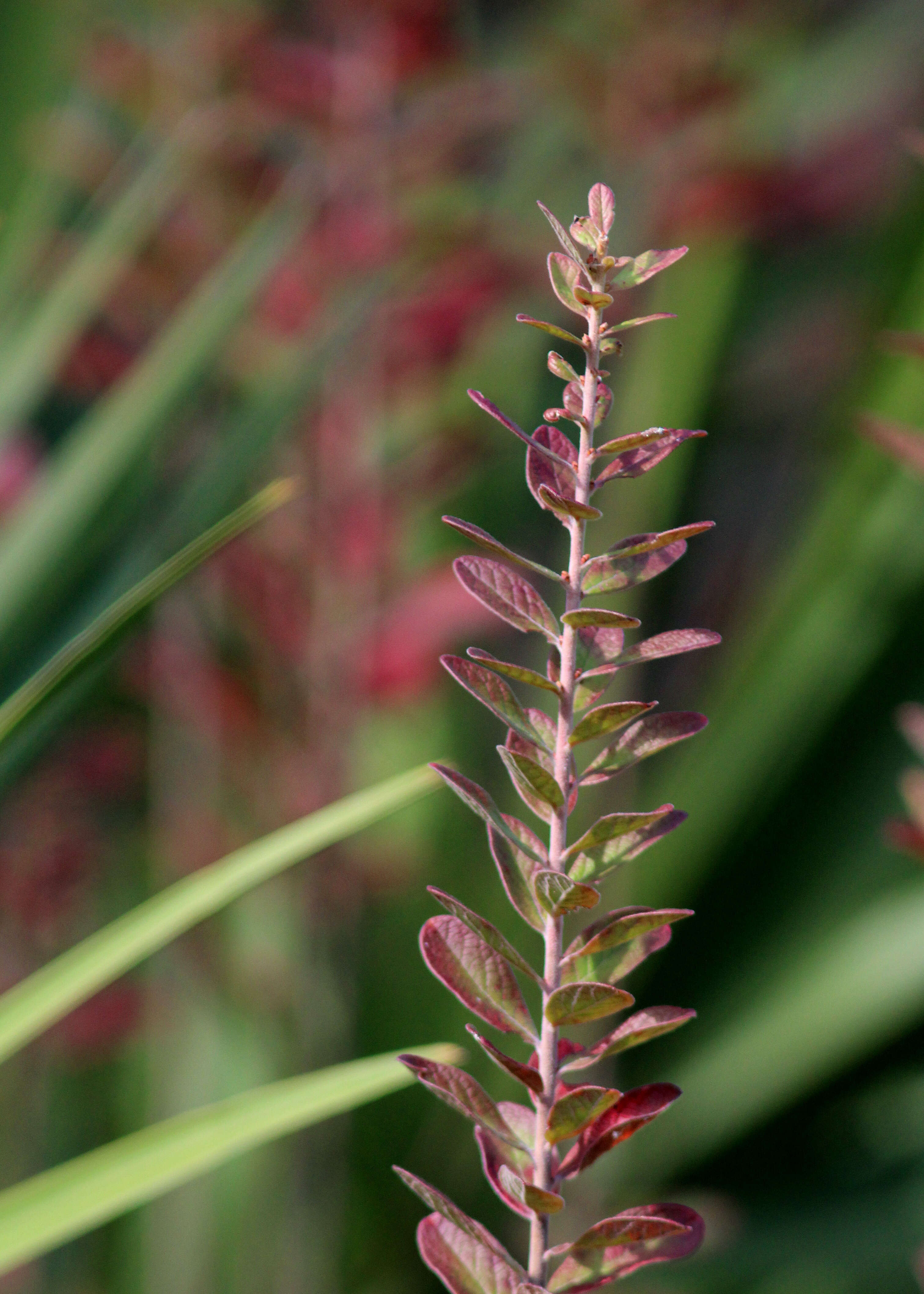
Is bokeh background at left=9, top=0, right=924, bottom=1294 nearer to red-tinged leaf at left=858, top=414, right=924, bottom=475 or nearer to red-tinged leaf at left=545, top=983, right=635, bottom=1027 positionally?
red-tinged leaf at left=858, top=414, right=924, bottom=475

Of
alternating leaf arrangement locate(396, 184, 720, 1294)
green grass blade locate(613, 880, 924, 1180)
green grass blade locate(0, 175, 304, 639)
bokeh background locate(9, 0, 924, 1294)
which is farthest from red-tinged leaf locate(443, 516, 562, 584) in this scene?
green grass blade locate(613, 880, 924, 1180)

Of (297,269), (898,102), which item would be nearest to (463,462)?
(297,269)

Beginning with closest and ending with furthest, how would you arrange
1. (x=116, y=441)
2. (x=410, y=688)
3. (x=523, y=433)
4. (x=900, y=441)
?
(x=523, y=433) → (x=900, y=441) → (x=116, y=441) → (x=410, y=688)

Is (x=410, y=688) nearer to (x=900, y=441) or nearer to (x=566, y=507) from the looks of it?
(x=900, y=441)

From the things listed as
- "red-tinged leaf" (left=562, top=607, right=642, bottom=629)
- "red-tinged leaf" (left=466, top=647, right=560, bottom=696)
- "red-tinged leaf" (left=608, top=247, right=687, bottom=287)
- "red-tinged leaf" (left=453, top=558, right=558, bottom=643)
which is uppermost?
"red-tinged leaf" (left=608, top=247, right=687, bottom=287)

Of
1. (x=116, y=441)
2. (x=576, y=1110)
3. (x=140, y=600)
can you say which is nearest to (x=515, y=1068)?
(x=576, y=1110)

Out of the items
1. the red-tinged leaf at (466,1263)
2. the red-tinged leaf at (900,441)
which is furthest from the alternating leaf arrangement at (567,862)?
the red-tinged leaf at (900,441)
